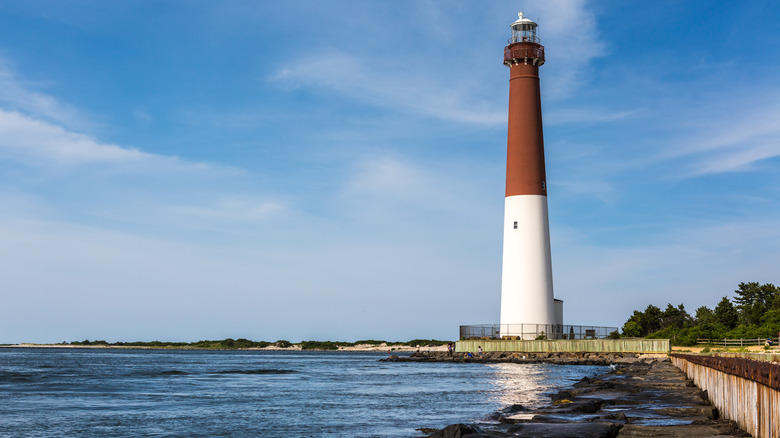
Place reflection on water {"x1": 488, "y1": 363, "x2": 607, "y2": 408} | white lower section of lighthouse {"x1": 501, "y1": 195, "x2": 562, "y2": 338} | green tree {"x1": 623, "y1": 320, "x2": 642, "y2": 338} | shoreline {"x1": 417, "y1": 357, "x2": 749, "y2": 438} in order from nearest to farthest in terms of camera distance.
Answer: shoreline {"x1": 417, "y1": 357, "x2": 749, "y2": 438} < reflection on water {"x1": 488, "y1": 363, "x2": 607, "y2": 408} < white lower section of lighthouse {"x1": 501, "y1": 195, "x2": 562, "y2": 338} < green tree {"x1": 623, "y1": 320, "x2": 642, "y2": 338}

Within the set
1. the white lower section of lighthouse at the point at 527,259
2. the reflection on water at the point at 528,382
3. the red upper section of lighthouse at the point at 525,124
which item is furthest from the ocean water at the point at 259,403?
the red upper section of lighthouse at the point at 525,124

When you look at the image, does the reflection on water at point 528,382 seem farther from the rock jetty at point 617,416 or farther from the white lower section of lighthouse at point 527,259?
the white lower section of lighthouse at point 527,259

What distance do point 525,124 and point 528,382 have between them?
20.4 meters

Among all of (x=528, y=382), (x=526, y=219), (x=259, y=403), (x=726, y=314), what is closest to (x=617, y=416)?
(x=259, y=403)

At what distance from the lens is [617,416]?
1614cm

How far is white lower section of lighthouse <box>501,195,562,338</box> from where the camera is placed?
4800 cm

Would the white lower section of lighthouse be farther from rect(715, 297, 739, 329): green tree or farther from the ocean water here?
rect(715, 297, 739, 329): green tree

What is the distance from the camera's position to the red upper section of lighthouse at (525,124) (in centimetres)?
4828

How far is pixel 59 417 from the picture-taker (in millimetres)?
21875

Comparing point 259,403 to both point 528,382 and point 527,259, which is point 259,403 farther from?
point 527,259

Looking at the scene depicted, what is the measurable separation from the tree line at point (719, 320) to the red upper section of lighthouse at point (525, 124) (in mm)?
16882

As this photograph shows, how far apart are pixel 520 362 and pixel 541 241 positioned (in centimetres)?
852

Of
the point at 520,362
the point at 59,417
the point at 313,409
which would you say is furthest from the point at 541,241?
the point at 59,417

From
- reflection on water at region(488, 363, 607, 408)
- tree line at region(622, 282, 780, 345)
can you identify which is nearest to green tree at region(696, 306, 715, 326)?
tree line at region(622, 282, 780, 345)
